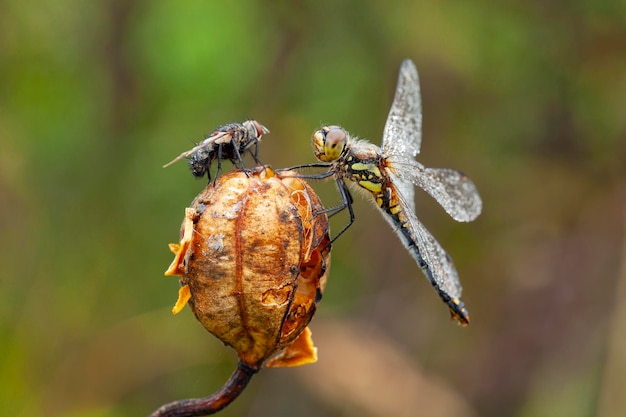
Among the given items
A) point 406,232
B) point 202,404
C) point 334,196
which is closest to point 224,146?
point 202,404

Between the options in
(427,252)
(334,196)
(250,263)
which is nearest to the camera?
(250,263)

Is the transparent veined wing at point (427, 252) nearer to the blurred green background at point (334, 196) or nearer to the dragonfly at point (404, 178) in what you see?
the dragonfly at point (404, 178)

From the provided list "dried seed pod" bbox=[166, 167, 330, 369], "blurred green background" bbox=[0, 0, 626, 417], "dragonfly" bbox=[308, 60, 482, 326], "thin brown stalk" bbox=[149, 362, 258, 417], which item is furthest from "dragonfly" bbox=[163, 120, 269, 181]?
"blurred green background" bbox=[0, 0, 626, 417]

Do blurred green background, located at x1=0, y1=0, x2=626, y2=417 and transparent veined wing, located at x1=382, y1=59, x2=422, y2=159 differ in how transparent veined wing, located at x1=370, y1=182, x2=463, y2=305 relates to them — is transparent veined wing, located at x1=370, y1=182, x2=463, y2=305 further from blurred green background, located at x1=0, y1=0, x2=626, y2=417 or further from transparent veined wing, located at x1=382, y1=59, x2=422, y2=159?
blurred green background, located at x1=0, y1=0, x2=626, y2=417

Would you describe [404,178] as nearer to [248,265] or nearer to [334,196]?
[248,265]

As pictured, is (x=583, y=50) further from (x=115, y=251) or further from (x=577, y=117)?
(x=115, y=251)

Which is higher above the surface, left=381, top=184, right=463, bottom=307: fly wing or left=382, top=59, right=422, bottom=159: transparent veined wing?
left=382, top=59, right=422, bottom=159: transparent veined wing
